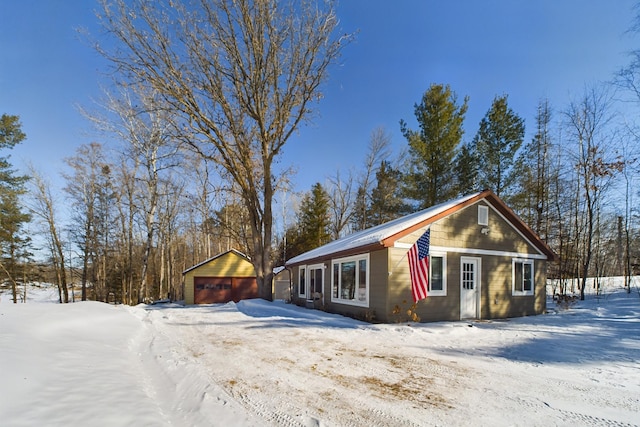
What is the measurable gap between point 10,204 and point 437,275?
23818mm

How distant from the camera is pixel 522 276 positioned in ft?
40.3

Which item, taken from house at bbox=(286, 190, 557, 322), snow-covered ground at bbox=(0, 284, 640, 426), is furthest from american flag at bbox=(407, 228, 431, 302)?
snow-covered ground at bbox=(0, 284, 640, 426)

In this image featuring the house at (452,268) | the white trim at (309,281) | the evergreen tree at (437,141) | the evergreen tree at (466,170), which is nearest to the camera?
the house at (452,268)

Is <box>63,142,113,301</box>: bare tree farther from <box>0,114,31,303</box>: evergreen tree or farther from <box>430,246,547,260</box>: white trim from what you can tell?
<box>430,246,547,260</box>: white trim

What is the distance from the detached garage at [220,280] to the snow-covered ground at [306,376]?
15.4 metres

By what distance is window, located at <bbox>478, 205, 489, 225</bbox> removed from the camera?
1137cm

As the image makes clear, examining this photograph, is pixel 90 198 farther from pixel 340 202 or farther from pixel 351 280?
pixel 351 280

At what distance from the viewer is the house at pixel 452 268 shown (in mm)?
9656

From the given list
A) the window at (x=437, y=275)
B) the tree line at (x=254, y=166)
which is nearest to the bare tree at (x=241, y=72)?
the tree line at (x=254, y=166)

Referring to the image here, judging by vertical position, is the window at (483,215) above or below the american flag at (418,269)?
above

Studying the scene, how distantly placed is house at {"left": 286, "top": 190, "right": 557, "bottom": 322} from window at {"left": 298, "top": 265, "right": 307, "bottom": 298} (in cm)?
260

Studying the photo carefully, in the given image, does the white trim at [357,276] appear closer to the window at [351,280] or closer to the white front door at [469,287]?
the window at [351,280]

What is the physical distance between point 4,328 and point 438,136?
65.0 ft

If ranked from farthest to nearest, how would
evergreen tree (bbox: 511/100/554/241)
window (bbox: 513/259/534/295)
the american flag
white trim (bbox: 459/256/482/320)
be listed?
evergreen tree (bbox: 511/100/554/241) < window (bbox: 513/259/534/295) < white trim (bbox: 459/256/482/320) < the american flag
